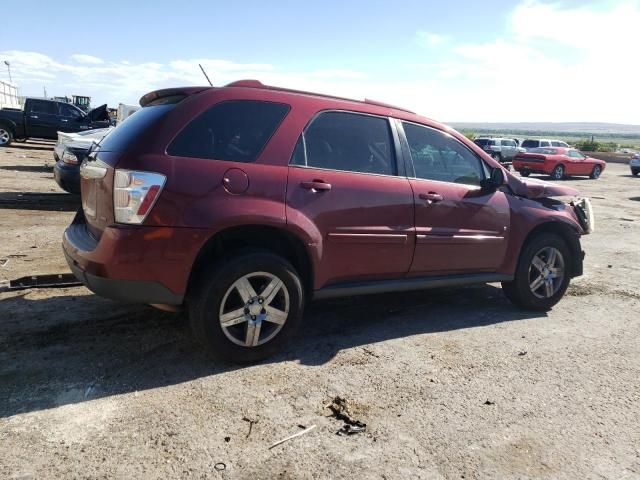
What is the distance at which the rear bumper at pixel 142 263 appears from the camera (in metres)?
3.22

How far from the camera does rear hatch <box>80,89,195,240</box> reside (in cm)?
332

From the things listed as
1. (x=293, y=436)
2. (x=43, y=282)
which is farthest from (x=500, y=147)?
(x=293, y=436)

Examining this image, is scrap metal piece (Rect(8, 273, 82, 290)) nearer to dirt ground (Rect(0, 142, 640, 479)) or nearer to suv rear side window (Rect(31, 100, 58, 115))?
dirt ground (Rect(0, 142, 640, 479))

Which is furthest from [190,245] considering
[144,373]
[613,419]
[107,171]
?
[613,419]

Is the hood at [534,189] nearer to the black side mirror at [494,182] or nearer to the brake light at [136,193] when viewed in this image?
the black side mirror at [494,182]

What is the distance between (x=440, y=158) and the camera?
15.3ft

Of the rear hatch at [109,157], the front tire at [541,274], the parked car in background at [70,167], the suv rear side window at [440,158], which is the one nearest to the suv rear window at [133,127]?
the rear hatch at [109,157]

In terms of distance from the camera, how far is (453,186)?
4.63 m

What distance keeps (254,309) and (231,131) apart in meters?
1.22

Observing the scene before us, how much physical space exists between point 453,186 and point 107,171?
9.29 ft

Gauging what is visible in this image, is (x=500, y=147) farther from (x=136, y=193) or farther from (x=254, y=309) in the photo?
(x=136, y=193)

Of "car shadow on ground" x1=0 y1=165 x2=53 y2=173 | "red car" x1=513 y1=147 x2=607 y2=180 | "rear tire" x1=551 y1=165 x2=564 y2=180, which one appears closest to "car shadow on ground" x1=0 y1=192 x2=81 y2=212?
"car shadow on ground" x1=0 y1=165 x2=53 y2=173

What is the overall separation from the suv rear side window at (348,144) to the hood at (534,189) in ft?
4.97

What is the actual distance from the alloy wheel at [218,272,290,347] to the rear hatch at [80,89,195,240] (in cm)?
92
